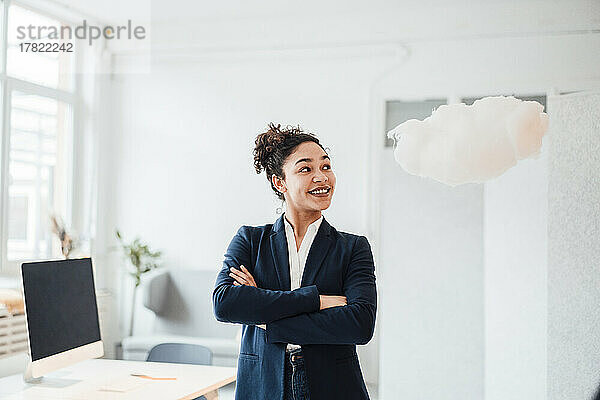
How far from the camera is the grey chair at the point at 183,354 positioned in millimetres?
3051

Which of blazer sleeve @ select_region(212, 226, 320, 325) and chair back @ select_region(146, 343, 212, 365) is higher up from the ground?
blazer sleeve @ select_region(212, 226, 320, 325)

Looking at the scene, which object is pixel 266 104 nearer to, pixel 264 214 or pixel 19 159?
pixel 264 214

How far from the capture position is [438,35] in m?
5.11

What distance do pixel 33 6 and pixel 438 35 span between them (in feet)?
9.72

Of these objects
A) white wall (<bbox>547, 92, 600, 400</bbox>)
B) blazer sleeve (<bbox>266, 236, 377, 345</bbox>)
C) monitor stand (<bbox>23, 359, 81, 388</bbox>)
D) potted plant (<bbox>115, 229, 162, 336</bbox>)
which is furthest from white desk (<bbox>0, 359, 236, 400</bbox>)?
potted plant (<bbox>115, 229, 162, 336</bbox>)

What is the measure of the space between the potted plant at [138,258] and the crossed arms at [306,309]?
360 centimetres

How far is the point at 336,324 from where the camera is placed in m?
1.93

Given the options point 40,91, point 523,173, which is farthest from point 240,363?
point 40,91

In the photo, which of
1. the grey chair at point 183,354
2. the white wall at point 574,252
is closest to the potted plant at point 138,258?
the grey chair at point 183,354

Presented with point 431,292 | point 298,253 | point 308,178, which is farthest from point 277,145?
point 431,292

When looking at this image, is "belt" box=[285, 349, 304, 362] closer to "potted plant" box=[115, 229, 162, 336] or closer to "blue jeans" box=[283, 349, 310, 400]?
"blue jeans" box=[283, 349, 310, 400]

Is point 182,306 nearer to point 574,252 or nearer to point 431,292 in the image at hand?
point 431,292

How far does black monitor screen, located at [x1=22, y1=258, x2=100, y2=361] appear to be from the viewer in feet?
7.92

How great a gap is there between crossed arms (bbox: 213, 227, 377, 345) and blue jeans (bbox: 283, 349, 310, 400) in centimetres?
6
